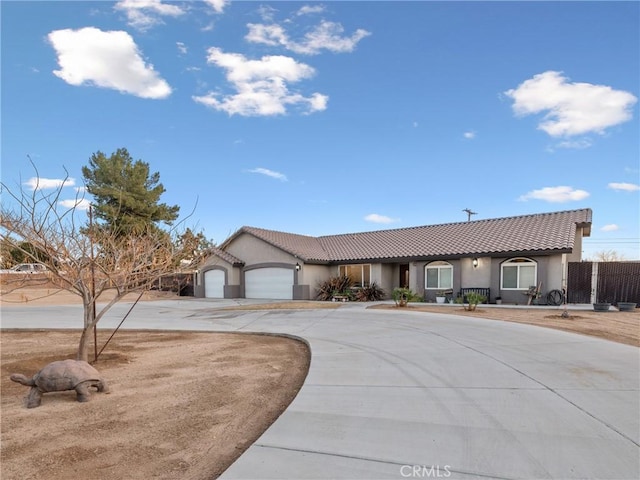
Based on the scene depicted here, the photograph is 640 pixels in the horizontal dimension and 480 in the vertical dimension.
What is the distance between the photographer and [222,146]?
69.7 ft

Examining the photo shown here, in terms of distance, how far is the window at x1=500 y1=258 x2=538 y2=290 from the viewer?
19156 millimetres

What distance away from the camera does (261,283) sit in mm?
27094

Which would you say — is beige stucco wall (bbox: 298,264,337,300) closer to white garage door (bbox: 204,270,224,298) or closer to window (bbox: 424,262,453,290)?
window (bbox: 424,262,453,290)

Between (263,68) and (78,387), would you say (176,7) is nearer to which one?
(263,68)

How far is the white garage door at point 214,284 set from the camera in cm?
2872

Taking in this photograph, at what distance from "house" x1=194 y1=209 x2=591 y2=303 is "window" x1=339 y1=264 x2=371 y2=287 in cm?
6

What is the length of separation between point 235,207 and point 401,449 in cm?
2193

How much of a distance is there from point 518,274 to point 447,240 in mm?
4745

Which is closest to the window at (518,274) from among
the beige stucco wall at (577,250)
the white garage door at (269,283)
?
the beige stucco wall at (577,250)

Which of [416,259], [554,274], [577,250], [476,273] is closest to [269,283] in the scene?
[416,259]

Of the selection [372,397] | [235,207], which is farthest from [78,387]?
[235,207]

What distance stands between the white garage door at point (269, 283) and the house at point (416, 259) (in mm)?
64

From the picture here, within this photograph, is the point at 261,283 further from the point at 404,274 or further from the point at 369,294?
the point at 404,274

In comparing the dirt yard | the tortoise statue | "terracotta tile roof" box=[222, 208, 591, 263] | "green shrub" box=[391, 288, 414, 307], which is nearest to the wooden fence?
"terracotta tile roof" box=[222, 208, 591, 263]
